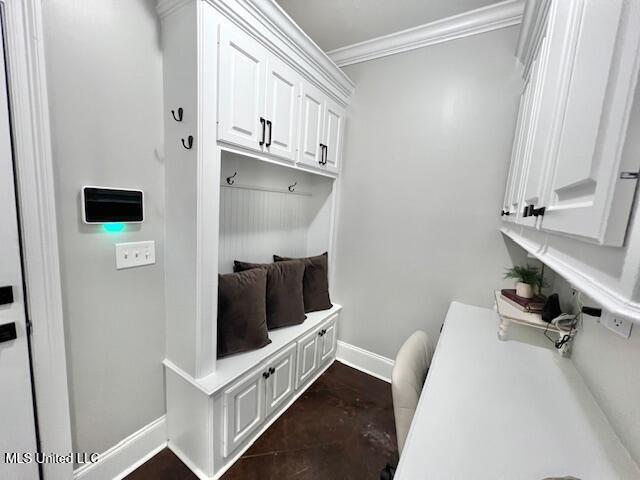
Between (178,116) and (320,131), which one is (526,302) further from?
(178,116)

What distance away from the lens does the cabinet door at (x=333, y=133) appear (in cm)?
201

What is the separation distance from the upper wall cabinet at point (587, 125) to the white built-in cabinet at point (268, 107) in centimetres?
124

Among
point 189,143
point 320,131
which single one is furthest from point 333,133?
point 189,143

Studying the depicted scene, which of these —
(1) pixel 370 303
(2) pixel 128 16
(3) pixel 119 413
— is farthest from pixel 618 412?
(2) pixel 128 16

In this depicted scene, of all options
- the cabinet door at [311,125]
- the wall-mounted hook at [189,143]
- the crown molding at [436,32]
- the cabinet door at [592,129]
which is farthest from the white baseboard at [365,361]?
the crown molding at [436,32]

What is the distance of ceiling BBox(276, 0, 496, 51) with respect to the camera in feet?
5.34

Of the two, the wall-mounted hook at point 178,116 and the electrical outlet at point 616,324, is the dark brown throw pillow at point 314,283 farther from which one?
the electrical outlet at point 616,324

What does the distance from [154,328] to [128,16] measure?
1.57 metres

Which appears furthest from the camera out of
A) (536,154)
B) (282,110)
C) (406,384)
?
(282,110)

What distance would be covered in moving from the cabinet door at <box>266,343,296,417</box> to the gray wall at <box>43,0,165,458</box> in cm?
70

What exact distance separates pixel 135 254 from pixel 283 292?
3.14ft

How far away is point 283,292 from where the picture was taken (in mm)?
1917

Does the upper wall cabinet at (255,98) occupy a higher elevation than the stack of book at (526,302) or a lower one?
higher

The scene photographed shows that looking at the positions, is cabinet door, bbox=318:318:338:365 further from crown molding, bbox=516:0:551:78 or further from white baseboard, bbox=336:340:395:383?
crown molding, bbox=516:0:551:78
